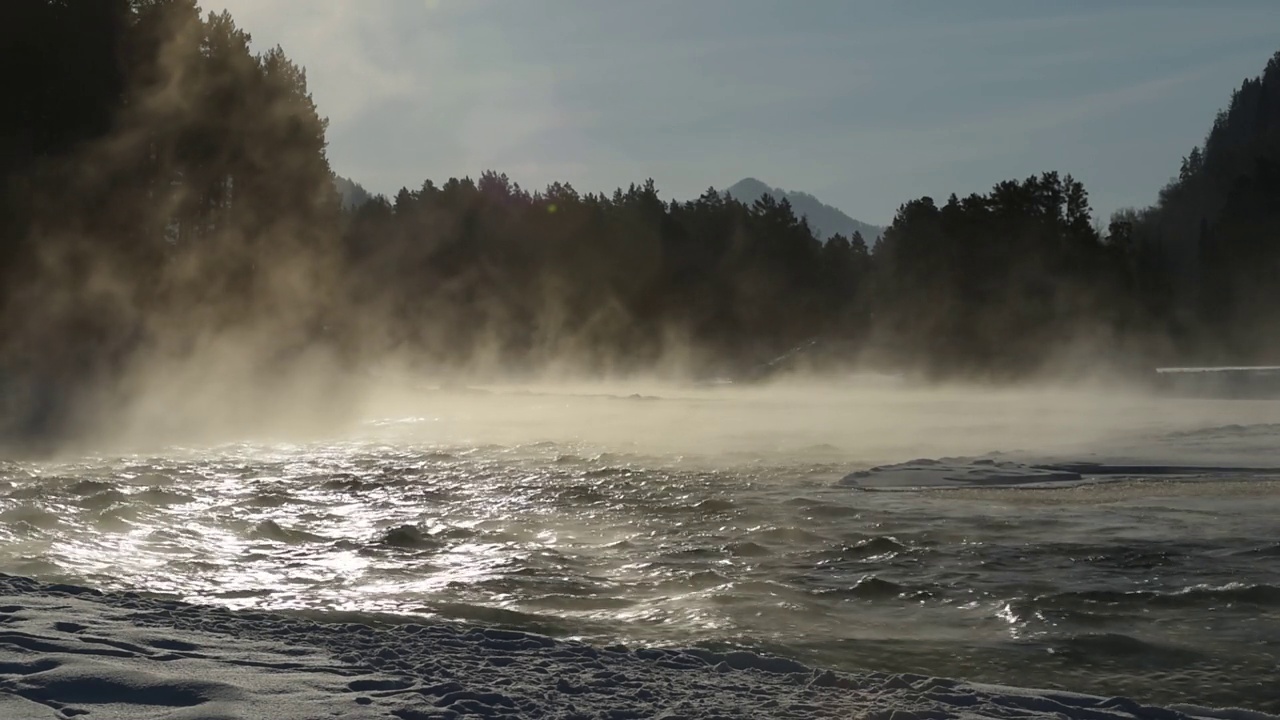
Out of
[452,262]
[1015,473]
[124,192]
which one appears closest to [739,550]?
[1015,473]

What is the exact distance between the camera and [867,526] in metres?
7.91

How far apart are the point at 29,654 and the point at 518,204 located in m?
67.8

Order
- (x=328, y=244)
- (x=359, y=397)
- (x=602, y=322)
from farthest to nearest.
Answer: (x=602, y=322) < (x=328, y=244) < (x=359, y=397)

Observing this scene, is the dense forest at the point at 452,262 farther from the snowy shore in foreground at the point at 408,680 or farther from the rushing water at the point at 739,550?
the snowy shore in foreground at the point at 408,680

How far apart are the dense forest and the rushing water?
10.7 m

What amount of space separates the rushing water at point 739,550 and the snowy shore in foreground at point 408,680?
570 mm

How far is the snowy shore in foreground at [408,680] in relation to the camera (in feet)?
11.4

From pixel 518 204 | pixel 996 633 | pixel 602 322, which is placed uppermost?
pixel 518 204

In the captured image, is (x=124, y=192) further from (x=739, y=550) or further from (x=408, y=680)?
(x=408, y=680)

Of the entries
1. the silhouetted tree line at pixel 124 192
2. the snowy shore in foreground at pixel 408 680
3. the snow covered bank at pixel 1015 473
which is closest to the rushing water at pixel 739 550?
the snow covered bank at pixel 1015 473

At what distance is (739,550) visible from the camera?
7086mm

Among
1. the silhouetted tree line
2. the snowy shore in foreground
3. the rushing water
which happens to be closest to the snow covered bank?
the rushing water

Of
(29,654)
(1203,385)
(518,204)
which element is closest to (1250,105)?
(518,204)

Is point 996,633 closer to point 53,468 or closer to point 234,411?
point 53,468
